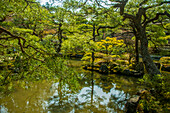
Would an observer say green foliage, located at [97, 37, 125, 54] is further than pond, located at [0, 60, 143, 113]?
Yes

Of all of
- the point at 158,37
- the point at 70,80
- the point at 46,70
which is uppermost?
the point at 158,37

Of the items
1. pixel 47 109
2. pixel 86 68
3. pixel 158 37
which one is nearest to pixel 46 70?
pixel 47 109

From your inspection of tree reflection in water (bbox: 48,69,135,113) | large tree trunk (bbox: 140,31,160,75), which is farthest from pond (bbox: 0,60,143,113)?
large tree trunk (bbox: 140,31,160,75)

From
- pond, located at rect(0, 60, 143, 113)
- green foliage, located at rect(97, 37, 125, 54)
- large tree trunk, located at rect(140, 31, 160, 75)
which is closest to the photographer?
pond, located at rect(0, 60, 143, 113)

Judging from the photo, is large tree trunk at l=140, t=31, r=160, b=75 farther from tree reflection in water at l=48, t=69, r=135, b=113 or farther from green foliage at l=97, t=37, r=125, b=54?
green foliage at l=97, t=37, r=125, b=54

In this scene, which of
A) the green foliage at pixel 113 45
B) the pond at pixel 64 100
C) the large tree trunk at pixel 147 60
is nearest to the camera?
Answer: the pond at pixel 64 100

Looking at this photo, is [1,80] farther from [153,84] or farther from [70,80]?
[153,84]

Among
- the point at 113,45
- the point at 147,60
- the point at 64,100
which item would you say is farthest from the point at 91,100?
the point at 113,45

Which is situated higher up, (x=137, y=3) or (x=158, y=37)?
(x=137, y=3)

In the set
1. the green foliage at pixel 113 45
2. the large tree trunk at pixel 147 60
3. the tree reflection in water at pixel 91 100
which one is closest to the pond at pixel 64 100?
the tree reflection in water at pixel 91 100

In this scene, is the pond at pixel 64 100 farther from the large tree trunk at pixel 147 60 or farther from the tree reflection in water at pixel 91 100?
the large tree trunk at pixel 147 60

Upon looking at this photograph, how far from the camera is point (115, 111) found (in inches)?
168

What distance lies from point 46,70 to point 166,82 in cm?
409

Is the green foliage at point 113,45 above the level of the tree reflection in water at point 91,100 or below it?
above
